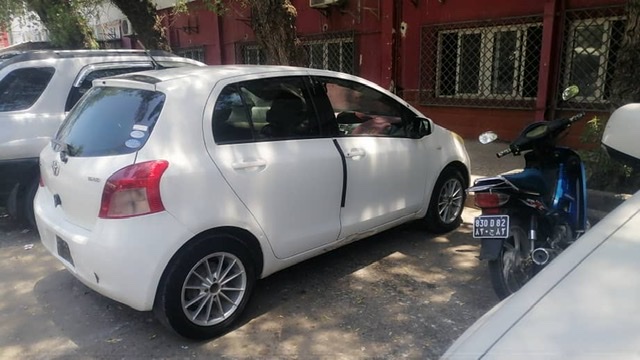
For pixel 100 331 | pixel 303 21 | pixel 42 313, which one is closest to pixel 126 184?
pixel 100 331

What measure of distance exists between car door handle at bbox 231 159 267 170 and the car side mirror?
5.37 ft

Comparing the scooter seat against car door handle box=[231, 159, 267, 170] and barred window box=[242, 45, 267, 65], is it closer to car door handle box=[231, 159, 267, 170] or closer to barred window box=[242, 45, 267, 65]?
car door handle box=[231, 159, 267, 170]

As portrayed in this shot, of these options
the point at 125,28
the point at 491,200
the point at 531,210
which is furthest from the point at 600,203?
the point at 125,28

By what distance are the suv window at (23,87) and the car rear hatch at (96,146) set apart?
1822 millimetres

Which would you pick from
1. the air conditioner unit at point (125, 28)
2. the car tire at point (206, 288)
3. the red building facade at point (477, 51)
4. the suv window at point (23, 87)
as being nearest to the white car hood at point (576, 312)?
the car tire at point (206, 288)

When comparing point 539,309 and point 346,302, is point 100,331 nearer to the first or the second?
point 346,302

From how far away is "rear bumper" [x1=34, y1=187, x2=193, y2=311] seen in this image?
280 cm

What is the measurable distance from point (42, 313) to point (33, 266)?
3.34 feet

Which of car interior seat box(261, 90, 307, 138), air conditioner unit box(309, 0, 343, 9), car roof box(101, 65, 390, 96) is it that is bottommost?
car interior seat box(261, 90, 307, 138)

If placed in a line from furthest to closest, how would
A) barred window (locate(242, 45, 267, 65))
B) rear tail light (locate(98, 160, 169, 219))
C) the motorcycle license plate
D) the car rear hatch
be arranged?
barred window (locate(242, 45, 267, 65))
the motorcycle license plate
the car rear hatch
rear tail light (locate(98, 160, 169, 219))

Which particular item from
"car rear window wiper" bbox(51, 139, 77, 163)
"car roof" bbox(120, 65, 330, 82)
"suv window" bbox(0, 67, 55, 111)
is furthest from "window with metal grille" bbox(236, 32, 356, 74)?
"car rear window wiper" bbox(51, 139, 77, 163)

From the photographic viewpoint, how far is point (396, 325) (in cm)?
329

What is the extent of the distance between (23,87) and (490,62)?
675 cm

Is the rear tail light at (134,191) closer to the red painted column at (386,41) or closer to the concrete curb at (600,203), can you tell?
the concrete curb at (600,203)
